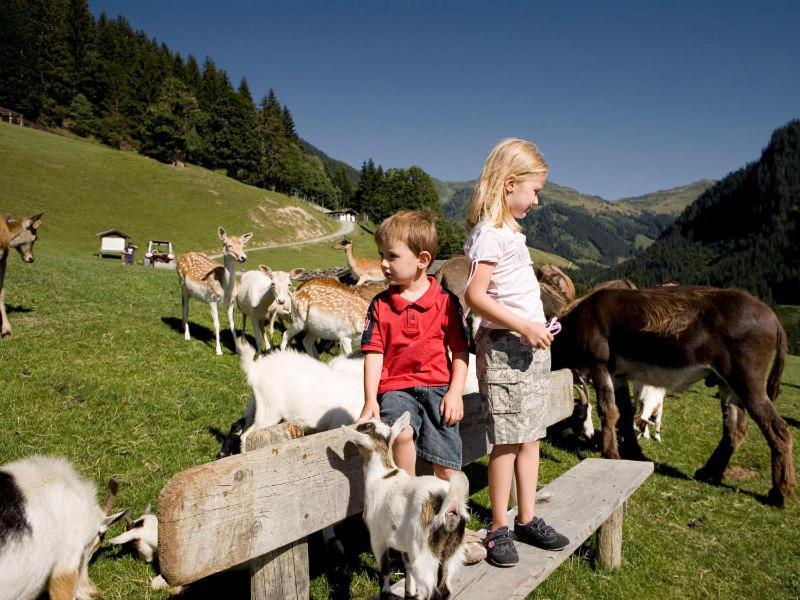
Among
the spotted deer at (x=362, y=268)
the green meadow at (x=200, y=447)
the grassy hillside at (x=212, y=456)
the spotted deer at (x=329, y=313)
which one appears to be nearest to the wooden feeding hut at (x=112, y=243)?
the green meadow at (x=200, y=447)

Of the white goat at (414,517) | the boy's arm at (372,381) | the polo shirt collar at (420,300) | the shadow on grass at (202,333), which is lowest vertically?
the shadow on grass at (202,333)

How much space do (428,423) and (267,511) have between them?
1.07 meters

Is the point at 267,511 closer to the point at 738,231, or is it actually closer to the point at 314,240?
the point at 314,240

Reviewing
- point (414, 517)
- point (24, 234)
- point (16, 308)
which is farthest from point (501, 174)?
point (24, 234)

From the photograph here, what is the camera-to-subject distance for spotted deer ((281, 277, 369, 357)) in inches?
384

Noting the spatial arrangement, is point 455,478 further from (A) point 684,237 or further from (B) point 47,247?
(A) point 684,237

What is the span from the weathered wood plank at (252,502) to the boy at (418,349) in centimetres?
44

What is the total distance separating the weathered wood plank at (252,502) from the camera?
1.92 metres

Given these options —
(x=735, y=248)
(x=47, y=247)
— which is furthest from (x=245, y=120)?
(x=735, y=248)

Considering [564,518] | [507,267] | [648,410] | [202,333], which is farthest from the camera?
[202,333]

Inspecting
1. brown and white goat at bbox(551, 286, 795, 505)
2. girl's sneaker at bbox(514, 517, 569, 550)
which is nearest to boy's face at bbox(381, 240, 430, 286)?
girl's sneaker at bbox(514, 517, 569, 550)

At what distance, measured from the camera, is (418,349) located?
299 cm

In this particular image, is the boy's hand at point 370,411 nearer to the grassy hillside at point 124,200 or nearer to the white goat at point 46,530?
the white goat at point 46,530

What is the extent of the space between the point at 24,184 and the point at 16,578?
54.6 meters
